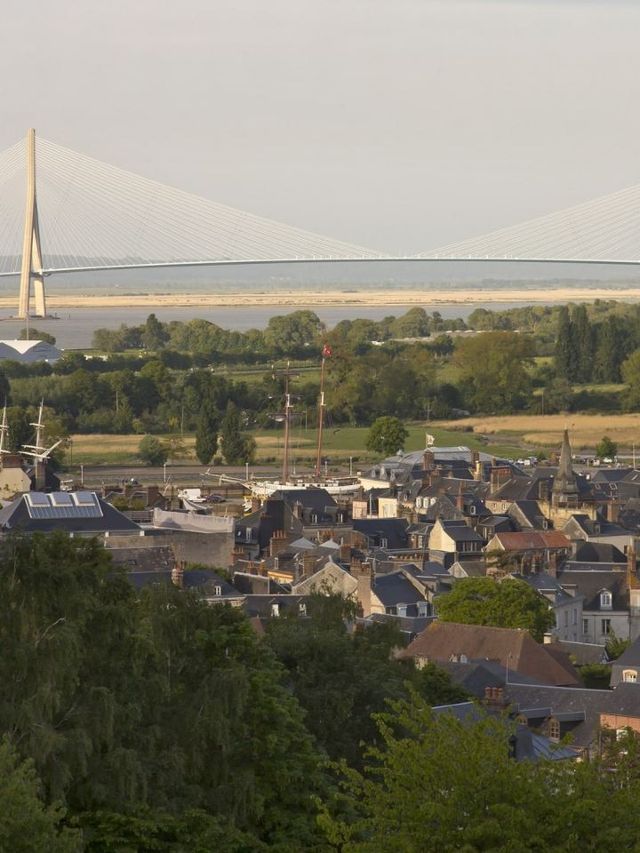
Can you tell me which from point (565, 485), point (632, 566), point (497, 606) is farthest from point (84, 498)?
point (565, 485)

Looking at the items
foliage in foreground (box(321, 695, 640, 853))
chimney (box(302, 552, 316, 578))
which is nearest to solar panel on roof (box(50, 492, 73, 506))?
chimney (box(302, 552, 316, 578))

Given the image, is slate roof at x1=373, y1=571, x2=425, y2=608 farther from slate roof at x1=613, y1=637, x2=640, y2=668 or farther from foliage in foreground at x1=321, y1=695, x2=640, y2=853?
foliage in foreground at x1=321, y1=695, x2=640, y2=853

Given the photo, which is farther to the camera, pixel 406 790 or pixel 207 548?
pixel 207 548

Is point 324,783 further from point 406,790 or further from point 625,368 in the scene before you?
point 625,368

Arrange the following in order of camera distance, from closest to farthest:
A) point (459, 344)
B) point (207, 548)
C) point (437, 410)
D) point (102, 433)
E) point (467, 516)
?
1. point (207, 548)
2. point (467, 516)
3. point (102, 433)
4. point (437, 410)
5. point (459, 344)

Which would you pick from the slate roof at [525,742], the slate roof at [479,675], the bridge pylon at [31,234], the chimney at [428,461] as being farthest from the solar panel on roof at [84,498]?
the bridge pylon at [31,234]

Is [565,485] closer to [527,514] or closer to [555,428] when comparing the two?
[527,514]

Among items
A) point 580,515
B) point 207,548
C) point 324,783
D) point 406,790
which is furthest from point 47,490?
point 406,790

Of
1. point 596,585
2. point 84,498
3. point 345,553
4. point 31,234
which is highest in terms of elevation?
point 31,234
